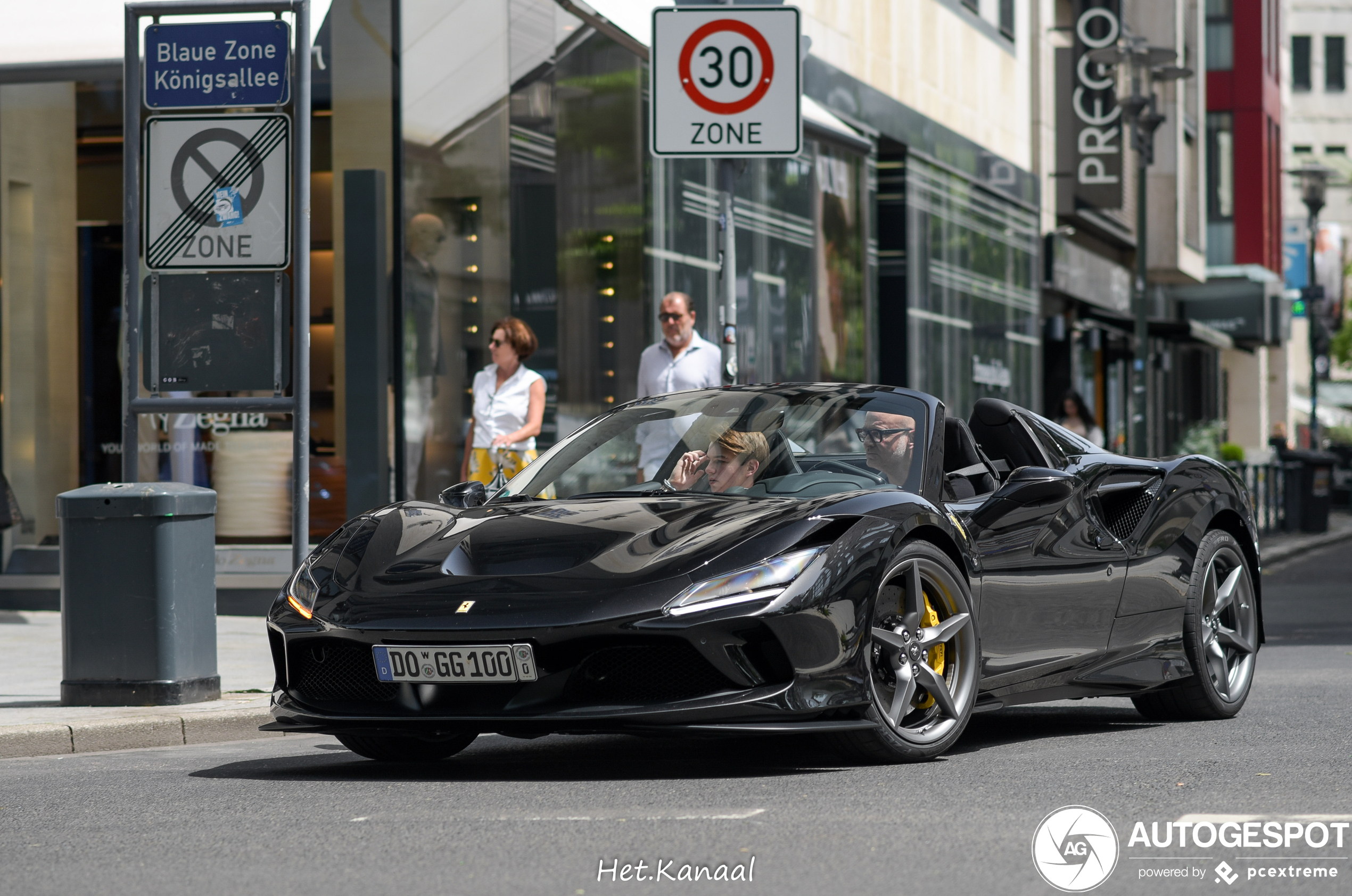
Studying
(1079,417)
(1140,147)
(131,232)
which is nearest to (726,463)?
(131,232)

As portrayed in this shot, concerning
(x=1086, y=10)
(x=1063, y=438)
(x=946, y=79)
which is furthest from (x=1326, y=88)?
(x=1063, y=438)

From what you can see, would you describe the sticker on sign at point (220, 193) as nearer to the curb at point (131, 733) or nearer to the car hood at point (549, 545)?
the curb at point (131, 733)

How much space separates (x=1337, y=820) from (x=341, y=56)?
9357 millimetres

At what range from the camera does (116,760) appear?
705cm

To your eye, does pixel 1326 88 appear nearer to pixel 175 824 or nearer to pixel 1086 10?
pixel 1086 10

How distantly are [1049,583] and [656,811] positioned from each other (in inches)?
82.6

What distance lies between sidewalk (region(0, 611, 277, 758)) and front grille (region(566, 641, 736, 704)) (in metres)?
2.46

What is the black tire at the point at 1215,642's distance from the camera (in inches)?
298

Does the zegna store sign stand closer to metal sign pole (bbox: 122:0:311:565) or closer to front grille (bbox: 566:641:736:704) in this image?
metal sign pole (bbox: 122:0:311:565)

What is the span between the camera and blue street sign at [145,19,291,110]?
8.79 metres

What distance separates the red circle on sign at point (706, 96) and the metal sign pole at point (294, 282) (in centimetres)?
169

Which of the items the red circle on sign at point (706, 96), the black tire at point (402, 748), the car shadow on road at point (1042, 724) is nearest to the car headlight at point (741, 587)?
the car shadow on road at point (1042, 724)

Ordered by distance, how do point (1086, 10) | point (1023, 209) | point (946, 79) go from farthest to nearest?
Result: point (1086, 10) < point (1023, 209) < point (946, 79)

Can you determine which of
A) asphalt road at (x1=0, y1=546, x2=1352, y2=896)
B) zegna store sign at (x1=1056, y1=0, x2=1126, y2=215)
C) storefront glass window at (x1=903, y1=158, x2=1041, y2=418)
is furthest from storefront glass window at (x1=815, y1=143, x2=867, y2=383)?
asphalt road at (x1=0, y1=546, x2=1352, y2=896)
